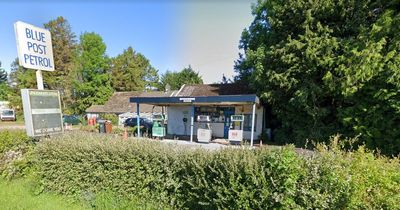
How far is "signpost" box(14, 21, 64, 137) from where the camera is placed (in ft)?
21.3

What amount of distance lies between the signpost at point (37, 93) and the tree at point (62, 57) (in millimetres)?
46636

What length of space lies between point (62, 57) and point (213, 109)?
160 ft

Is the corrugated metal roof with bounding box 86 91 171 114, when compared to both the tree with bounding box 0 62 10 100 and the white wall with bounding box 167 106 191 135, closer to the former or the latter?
the white wall with bounding box 167 106 191 135

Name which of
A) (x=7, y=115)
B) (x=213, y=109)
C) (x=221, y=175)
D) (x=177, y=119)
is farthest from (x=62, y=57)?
(x=221, y=175)

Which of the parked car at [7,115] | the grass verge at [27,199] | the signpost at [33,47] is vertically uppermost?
the signpost at [33,47]

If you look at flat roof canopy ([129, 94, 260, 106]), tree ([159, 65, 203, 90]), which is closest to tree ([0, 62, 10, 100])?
tree ([159, 65, 203, 90])

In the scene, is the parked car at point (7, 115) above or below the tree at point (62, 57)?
below

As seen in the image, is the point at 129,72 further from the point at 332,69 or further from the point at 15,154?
the point at 15,154

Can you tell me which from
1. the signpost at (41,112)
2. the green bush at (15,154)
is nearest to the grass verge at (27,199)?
the green bush at (15,154)

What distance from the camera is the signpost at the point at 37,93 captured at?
6.50 m

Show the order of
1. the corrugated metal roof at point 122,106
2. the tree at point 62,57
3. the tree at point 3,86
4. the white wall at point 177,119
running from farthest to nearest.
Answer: the tree at point 3,86
the tree at point 62,57
the corrugated metal roof at point 122,106
the white wall at point 177,119

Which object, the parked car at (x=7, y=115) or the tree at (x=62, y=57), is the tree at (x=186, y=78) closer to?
the tree at (x=62, y=57)

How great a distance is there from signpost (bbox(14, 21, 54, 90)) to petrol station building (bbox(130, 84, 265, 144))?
34.6 feet

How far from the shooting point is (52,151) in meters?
5.73
